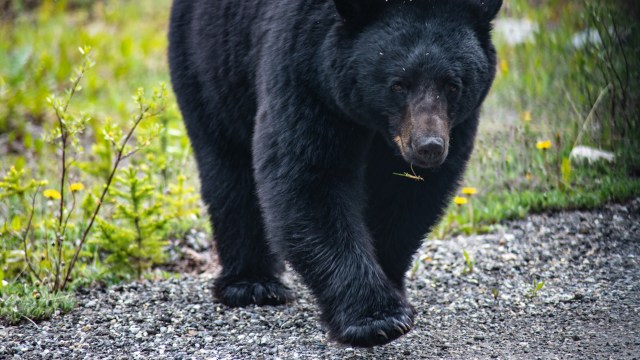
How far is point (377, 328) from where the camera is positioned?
362 cm

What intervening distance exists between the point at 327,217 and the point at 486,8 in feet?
3.97

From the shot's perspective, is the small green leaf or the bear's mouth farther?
the small green leaf

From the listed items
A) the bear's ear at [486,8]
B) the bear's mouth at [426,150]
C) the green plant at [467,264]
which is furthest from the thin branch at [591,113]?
the bear's mouth at [426,150]

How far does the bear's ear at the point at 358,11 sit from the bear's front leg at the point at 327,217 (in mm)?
458

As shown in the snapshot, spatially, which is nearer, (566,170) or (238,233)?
(238,233)

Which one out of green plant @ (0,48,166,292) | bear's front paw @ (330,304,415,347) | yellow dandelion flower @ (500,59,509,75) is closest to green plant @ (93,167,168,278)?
green plant @ (0,48,166,292)

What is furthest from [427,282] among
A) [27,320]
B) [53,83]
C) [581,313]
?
[53,83]

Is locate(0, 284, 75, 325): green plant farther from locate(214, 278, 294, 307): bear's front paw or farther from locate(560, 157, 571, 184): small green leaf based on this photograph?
locate(560, 157, 571, 184): small green leaf

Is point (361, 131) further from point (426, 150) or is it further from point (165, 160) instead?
point (165, 160)

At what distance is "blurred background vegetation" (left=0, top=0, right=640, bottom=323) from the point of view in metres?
5.02

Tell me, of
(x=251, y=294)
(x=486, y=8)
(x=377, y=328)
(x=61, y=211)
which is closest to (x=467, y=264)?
(x=251, y=294)

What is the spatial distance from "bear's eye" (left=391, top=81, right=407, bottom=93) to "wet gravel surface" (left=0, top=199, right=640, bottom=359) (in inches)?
47.3

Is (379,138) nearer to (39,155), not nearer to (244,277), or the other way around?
(244,277)

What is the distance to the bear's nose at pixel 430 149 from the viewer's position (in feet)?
11.7
